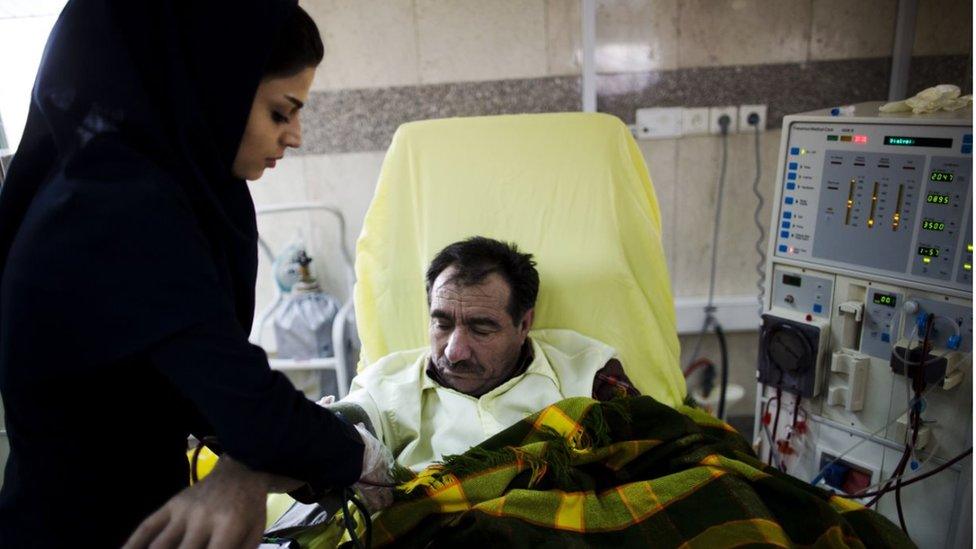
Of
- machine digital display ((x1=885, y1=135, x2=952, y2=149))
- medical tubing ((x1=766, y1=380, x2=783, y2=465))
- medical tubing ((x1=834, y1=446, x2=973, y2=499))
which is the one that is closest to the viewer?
machine digital display ((x1=885, y1=135, x2=952, y2=149))

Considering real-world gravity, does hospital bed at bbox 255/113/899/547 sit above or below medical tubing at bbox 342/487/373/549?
above

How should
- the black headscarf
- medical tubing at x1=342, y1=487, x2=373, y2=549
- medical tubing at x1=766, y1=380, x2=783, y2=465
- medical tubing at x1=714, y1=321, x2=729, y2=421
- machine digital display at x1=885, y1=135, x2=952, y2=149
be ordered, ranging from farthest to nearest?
medical tubing at x1=714, y1=321, x2=729, y2=421 < medical tubing at x1=766, y1=380, x2=783, y2=465 < machine digital display at x1=885, y1=135, x2=952, y2=149 < medical tubing at x1=342, y1=487, x2=373, y2=549 < the black headscarf

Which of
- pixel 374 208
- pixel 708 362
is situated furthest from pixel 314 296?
pixel 708 362

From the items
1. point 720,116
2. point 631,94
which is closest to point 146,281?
point 631,94

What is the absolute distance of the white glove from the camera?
3.75 feet

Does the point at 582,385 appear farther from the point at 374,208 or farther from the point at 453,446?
the point at 374,208

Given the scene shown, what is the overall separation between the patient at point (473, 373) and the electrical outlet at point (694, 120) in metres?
1.03

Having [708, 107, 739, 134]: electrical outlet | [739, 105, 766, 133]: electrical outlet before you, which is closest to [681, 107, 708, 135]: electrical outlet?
[708, 107, 739, 134]: electrical outlet

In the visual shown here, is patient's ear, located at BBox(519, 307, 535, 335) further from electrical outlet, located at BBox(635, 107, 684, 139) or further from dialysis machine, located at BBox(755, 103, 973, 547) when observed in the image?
electrical outlet, located at BBox(635, 107, 684, 139)

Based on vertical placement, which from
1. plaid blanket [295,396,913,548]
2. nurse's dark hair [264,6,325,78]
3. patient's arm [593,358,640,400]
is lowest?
plaid blanket [295,396,913,548]

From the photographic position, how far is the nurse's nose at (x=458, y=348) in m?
1.60

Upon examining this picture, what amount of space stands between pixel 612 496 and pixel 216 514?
73 cm

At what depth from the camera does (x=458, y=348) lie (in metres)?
1.60

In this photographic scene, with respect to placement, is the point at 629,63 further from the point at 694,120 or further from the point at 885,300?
the point at 885,300
